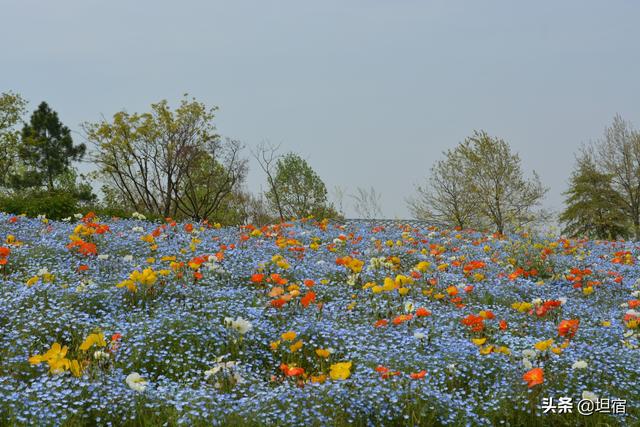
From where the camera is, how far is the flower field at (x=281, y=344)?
4.24m

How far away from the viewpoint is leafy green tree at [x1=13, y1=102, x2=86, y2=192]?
40781mm

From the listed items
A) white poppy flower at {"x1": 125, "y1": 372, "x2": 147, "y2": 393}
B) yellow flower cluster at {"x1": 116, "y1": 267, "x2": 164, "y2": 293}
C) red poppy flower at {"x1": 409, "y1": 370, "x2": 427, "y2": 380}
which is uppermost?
yellow flower cluster at {"x1": 116, "y1": 267, "x2": 164, "y2": 293}

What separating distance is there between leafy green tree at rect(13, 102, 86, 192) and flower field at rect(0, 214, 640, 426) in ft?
113

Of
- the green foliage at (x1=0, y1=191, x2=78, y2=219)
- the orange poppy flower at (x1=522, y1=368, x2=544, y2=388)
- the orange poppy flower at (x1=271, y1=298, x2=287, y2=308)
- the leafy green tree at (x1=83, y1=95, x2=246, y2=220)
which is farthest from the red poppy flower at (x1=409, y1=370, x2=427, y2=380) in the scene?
the leafy green tree at (x1=83, y1=95, x2=246, y2=220)

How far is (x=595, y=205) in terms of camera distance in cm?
4094

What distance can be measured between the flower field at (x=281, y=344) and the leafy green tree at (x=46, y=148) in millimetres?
34386

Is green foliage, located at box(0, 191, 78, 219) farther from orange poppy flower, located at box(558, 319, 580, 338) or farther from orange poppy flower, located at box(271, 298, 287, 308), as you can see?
orange poppy flower, located at box(558, 319, 580, 338)

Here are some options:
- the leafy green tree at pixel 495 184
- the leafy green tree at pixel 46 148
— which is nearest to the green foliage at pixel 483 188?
the leafy green tree at pixel 495 184

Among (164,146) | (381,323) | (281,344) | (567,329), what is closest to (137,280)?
(281,344)

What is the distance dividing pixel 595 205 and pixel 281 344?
4008 centimetres

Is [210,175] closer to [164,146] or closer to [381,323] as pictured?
[164,146]

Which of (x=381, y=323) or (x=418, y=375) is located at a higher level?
(x=381, y=323)

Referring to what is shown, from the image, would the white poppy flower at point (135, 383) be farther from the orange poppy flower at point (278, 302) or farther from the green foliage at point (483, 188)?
the green foliage at point (483, 188)

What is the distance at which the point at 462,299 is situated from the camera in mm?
7637
